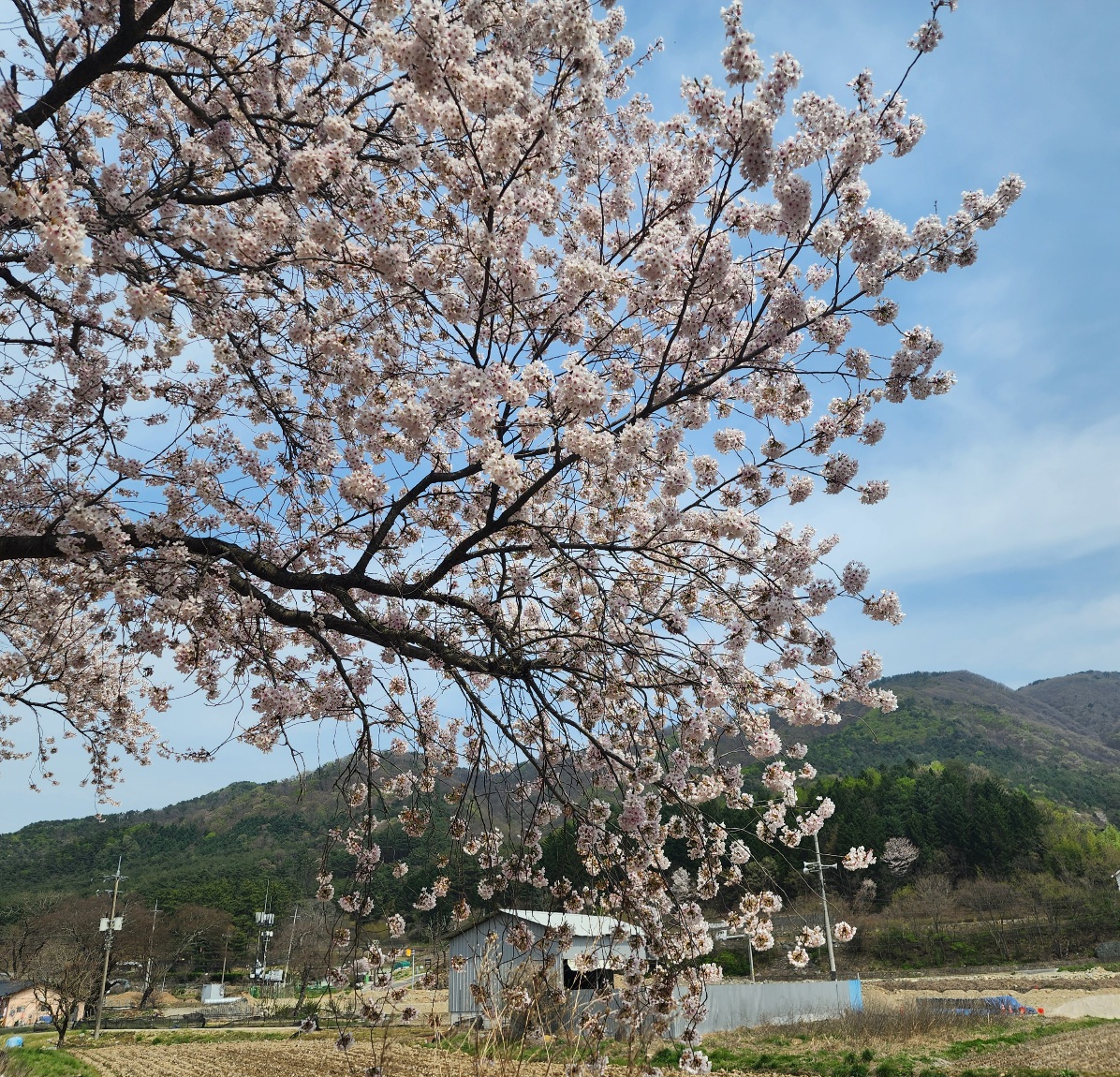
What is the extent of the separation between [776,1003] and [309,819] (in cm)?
2029

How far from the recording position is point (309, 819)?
498 centimetres

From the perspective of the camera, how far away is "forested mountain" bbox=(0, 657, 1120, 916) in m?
4.79

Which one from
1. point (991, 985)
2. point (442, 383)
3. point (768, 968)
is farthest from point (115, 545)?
point (768, 968)

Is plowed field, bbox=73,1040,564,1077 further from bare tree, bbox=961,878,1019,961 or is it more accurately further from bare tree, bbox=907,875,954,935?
bare tree, bbox=961,878,1019,961

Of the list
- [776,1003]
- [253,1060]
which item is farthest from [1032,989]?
[253,1060]

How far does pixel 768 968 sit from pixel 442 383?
4054 cm

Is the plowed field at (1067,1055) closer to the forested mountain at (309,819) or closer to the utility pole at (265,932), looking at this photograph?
the forested mountain at (309,819)

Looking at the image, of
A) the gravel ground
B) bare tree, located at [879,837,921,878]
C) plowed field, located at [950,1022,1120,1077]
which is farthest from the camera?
bare tree, located at [879,837,921,878]

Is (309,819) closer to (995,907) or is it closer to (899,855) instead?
(995,907)

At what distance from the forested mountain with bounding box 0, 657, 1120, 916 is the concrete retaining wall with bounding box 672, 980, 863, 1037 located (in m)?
9.74

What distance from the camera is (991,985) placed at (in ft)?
90.5

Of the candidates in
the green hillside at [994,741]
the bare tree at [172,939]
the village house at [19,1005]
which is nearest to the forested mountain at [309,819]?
the green hillside at [994,741]

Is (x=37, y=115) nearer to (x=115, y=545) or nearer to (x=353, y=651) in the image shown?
(x=115, y=545)

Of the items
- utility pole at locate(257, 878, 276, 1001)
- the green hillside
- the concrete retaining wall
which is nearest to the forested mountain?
the green hillside
